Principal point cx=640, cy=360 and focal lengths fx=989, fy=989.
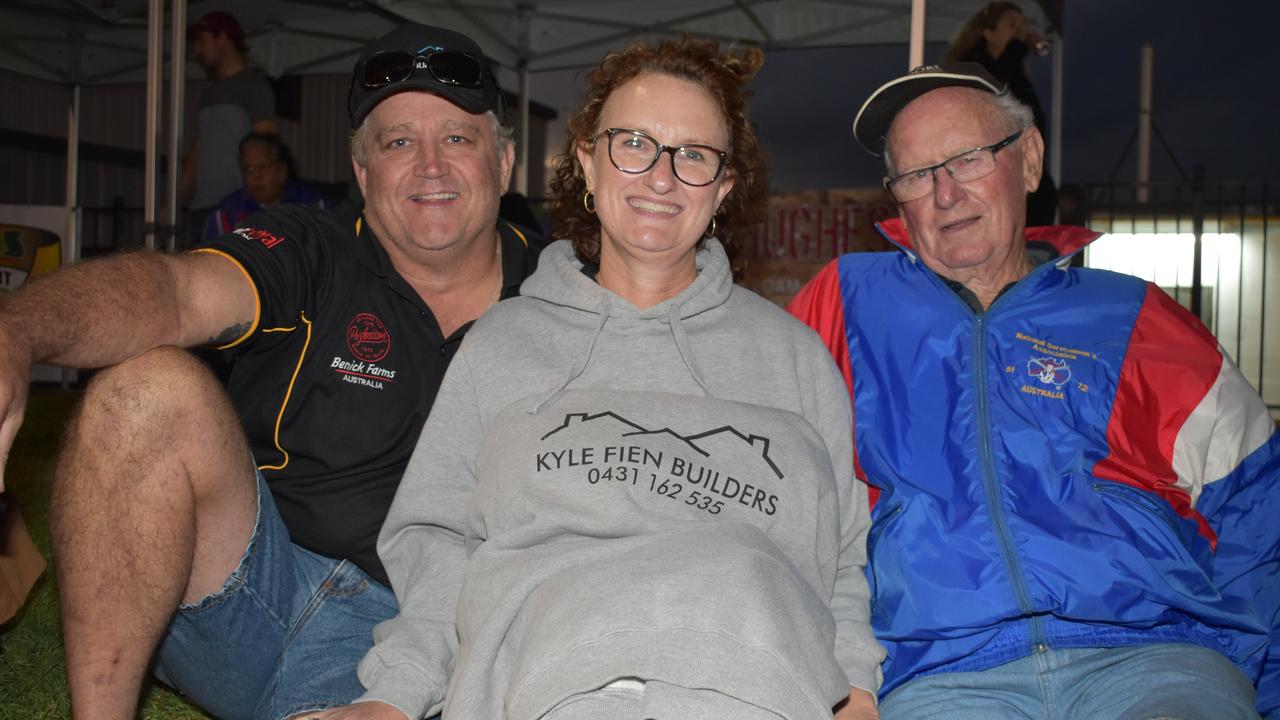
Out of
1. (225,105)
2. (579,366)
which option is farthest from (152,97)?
(579,366)

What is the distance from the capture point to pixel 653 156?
212cm

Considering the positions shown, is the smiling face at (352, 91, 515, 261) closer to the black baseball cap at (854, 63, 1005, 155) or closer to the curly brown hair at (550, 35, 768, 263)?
the curly brown hair at (550, 35, 768, 263)

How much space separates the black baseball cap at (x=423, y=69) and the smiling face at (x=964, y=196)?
1.11 meters

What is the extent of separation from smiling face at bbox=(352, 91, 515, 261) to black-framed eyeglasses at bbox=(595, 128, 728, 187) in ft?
1.79

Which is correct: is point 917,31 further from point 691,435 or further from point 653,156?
point 691,435

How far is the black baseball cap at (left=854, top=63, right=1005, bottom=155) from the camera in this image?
2.38 m

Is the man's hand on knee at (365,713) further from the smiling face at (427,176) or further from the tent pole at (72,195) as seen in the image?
the tent pole at (72,195)

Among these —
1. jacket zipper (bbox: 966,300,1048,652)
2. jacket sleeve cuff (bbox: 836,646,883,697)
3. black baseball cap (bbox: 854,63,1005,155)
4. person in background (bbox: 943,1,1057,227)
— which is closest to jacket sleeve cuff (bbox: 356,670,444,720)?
jacket sleeve cuff (bbox: 836,646,883,697)

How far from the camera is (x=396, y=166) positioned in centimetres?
258

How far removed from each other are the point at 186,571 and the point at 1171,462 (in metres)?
2.03

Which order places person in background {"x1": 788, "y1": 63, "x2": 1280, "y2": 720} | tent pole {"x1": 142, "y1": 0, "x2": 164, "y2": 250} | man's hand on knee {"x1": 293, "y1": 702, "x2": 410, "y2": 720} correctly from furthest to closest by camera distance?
tent pole {"x1": 142, "y1": 0, "x2": 164, "y2": 250}, person in background {"x1": 788, "y1": 63, "x2": 1280, "y2": 720}, man's hand on knee {"x1": 293, "y1": 702, "x2": 410, "y2": 720}

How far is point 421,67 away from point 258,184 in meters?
4.00

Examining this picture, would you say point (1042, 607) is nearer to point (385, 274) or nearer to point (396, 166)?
point (385, 274)

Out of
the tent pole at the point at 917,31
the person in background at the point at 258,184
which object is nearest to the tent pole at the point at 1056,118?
the tent pole at the point at 917,31
